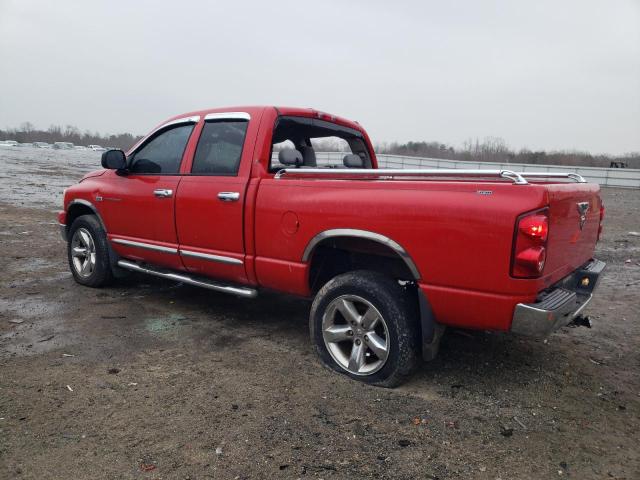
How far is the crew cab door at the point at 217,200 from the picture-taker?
13.4 ft

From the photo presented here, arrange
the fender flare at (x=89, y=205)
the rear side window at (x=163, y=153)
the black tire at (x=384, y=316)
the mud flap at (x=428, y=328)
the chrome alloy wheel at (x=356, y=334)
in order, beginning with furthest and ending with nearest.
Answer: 1. the fender flare at (x=89, y=205)
2. the rear side window at (x=163, y=153)
3. the chrome alloy wheel at (x=356, y=334)
4. the black tire at (x=384, y=316)
5. the mud flap at (x=428, y=328)

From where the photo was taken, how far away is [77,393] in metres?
3.23

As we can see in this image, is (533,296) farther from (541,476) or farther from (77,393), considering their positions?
(77,393)

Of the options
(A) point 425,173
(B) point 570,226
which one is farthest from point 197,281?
(B) point 570,226

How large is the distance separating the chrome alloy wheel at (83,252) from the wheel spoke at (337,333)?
3225mm

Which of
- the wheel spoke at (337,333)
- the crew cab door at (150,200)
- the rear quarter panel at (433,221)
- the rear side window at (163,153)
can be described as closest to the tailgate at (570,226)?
the rear quarter panel at (433,221)

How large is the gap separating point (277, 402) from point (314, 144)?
9.70 feet

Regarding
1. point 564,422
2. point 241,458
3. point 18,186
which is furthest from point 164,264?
point 18,186

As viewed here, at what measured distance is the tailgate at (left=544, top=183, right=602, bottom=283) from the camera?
2896mm

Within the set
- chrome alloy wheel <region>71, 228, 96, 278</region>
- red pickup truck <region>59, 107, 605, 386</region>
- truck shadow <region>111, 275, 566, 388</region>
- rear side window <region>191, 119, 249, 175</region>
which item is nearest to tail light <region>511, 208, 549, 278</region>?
red pickup truck <region>59, 107, 605, 386</region>

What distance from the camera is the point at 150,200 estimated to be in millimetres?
4781

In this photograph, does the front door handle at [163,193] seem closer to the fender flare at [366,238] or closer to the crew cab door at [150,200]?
the crew cab door at [150,200]

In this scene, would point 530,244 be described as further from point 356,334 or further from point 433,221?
point 356,334

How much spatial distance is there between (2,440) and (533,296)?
301 cm
